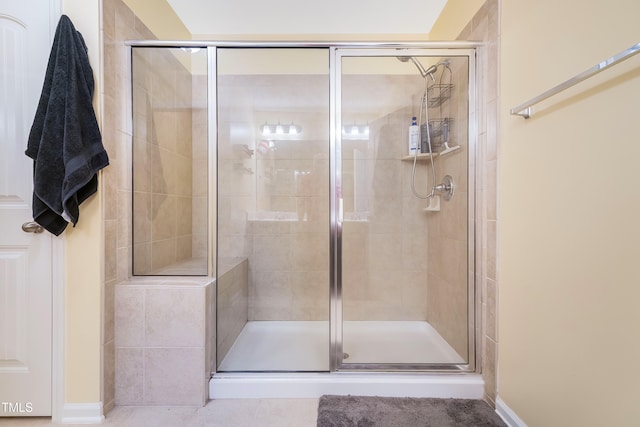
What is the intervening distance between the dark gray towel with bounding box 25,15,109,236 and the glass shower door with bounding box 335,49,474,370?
1283mm

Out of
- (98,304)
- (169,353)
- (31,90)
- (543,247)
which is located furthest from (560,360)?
(31,90)

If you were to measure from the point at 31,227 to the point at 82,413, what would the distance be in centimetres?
93

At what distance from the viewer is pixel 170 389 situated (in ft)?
4.80

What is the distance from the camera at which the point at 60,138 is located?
1.26 m

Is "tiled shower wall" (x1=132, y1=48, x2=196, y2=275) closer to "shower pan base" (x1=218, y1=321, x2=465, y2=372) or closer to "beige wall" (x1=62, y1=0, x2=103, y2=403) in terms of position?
"beige wall" (x1=62, y1=0, x2=103, y2=403)

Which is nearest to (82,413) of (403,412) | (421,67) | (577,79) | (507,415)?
(403,412)

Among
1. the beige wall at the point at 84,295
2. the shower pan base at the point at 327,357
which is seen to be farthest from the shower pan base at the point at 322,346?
the beige wall at the point at 84,295

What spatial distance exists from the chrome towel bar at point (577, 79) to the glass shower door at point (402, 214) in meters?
0.46

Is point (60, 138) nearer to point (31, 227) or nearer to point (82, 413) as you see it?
point (31, 227)

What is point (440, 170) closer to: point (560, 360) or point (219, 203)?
point (560, 360)

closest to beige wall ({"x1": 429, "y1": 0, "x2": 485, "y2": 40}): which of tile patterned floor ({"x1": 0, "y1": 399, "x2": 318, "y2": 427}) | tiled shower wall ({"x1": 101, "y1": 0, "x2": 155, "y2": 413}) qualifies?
tiled shower wall ({"x1": 101, "y1": 0, "x2": 155, "y2": 413})

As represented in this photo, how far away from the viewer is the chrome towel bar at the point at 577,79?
750 millimetres

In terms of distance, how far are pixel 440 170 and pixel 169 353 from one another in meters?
1.98

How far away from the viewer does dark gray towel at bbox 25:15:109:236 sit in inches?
49.1
